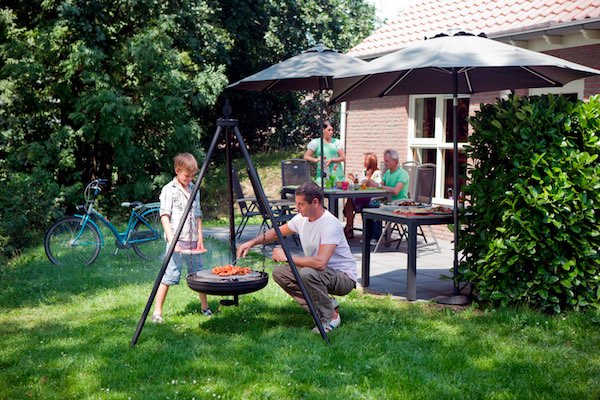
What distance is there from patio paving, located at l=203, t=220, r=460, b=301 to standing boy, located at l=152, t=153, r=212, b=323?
2.12 m

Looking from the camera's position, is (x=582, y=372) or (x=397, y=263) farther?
(x=397, y=263)

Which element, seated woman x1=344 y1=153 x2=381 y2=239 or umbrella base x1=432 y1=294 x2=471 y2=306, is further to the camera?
seated woman x1=344 y1=153 x2=381 y2=239

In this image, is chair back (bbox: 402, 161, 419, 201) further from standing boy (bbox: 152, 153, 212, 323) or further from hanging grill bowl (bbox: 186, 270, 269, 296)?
hanging grill bowl (bbox: 186, 270, 269, 296)

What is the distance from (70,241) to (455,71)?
5.28 m

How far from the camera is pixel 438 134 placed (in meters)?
12.6

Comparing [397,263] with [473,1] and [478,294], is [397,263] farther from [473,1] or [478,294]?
[473,1]

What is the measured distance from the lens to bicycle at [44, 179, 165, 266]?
9.20 m

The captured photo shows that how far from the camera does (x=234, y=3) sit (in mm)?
20547

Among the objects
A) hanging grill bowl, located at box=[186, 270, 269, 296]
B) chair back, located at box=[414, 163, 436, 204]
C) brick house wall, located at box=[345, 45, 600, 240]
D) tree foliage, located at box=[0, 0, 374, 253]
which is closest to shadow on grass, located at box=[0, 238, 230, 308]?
hanging grill bowl, located at box=[186, 270, 269, 296]

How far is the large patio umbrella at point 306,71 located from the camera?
30.0ft

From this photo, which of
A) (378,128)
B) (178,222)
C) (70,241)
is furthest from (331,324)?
(378,128)

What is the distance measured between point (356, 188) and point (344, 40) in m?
13.9

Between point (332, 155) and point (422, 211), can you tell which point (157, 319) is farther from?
point (332, 155)

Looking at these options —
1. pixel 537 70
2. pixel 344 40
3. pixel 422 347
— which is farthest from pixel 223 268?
pixel 344 40
